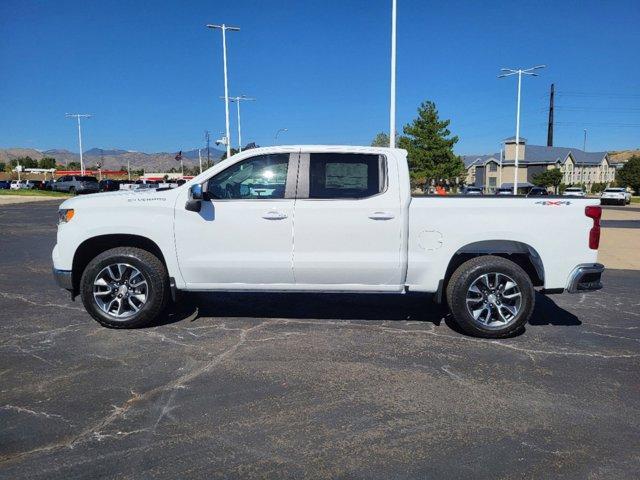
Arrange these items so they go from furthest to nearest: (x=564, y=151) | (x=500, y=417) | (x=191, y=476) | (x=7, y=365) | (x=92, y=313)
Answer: (x=564, y=151)
(x=92, y=313)
(x=7, y=365)
(x=500, y=417)
(x=191, y=476)

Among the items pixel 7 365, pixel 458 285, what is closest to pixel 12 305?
pixel 7 365

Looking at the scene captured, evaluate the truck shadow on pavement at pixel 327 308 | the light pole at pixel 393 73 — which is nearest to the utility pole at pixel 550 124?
the light pole at pixel 393 73

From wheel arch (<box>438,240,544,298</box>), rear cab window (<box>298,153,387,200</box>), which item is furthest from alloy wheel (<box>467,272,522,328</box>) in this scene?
rear cab window (<box>298,153,387,200</box>)

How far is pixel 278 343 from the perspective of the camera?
5121 mm

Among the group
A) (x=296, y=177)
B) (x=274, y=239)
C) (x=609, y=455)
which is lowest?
(x=609, y=455)

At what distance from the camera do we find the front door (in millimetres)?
5223

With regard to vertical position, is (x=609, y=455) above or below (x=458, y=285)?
below

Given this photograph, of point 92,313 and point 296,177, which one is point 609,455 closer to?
point 296,177

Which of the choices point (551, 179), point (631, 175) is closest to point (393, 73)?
point (551, 179)

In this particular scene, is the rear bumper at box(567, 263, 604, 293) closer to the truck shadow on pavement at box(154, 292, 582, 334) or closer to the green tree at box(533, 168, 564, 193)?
the truck shadow on pavement at box(154, 292, 582, 334)

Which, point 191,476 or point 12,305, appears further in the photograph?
point 12,305

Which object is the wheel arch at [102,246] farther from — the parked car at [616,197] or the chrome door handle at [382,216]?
the parked car at [616,197]

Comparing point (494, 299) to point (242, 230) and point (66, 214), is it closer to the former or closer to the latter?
point (242, 230)

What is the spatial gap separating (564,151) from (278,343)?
→ 298 ft
